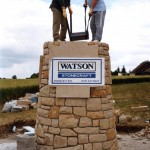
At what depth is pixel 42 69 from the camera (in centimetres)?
852

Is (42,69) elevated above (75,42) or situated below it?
below

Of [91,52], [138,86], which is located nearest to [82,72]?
[91,52]

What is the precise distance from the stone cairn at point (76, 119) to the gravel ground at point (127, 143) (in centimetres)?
185

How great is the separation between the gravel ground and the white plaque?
8.68 ft

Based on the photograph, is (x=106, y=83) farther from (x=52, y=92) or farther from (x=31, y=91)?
(x=31, y=91)

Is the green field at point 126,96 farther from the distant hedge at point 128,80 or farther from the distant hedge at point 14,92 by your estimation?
the distant hedge at point 128,80

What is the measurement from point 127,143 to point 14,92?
457 inches

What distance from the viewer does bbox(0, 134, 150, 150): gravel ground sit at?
992 cm

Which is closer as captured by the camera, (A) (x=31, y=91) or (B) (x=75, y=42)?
(B) (x=75, y=42)

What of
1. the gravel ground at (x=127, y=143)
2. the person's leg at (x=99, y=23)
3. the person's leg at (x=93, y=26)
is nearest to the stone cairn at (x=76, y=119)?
the person's leg at (x=99, y=23)

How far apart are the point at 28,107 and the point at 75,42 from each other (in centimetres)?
926

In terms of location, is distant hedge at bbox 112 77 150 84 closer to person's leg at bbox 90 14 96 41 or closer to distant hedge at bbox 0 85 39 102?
distant hedge at bbox 0 85 39 102

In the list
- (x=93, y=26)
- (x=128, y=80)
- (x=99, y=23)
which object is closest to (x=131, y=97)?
(x=128, y=80)

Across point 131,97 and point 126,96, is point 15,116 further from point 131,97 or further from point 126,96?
point 126,96
